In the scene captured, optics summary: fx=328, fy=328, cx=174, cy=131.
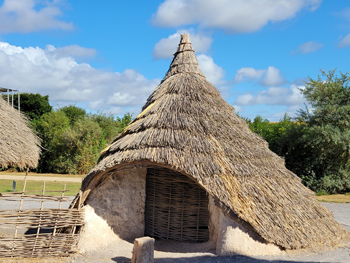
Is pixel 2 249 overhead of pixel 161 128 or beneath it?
beneath

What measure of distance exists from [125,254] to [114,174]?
1876mm

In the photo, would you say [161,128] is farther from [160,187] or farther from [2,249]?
[2,249]

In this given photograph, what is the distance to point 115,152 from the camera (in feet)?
25.9

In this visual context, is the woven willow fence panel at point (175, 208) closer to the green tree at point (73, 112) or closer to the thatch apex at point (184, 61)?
the thatch apex at point (184, 61)

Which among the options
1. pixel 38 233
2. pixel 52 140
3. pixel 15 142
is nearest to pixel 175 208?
pixel 38 233

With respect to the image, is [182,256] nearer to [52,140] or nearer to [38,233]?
[38,233]

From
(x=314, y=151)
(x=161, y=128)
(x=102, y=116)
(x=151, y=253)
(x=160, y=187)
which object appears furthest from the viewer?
(x=102, y=116)

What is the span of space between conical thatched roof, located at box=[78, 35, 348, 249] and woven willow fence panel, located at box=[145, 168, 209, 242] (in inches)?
45.3

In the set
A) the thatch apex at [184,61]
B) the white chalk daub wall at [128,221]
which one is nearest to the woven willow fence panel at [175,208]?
the white chalk daub wall at [128,221]

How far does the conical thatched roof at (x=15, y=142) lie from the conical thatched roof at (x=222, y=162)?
2.35 meters

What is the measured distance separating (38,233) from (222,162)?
426 centimetres

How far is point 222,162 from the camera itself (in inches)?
289

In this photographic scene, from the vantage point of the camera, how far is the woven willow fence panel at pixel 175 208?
807cm

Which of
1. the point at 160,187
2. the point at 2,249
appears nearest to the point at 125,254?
the point at 160,187
